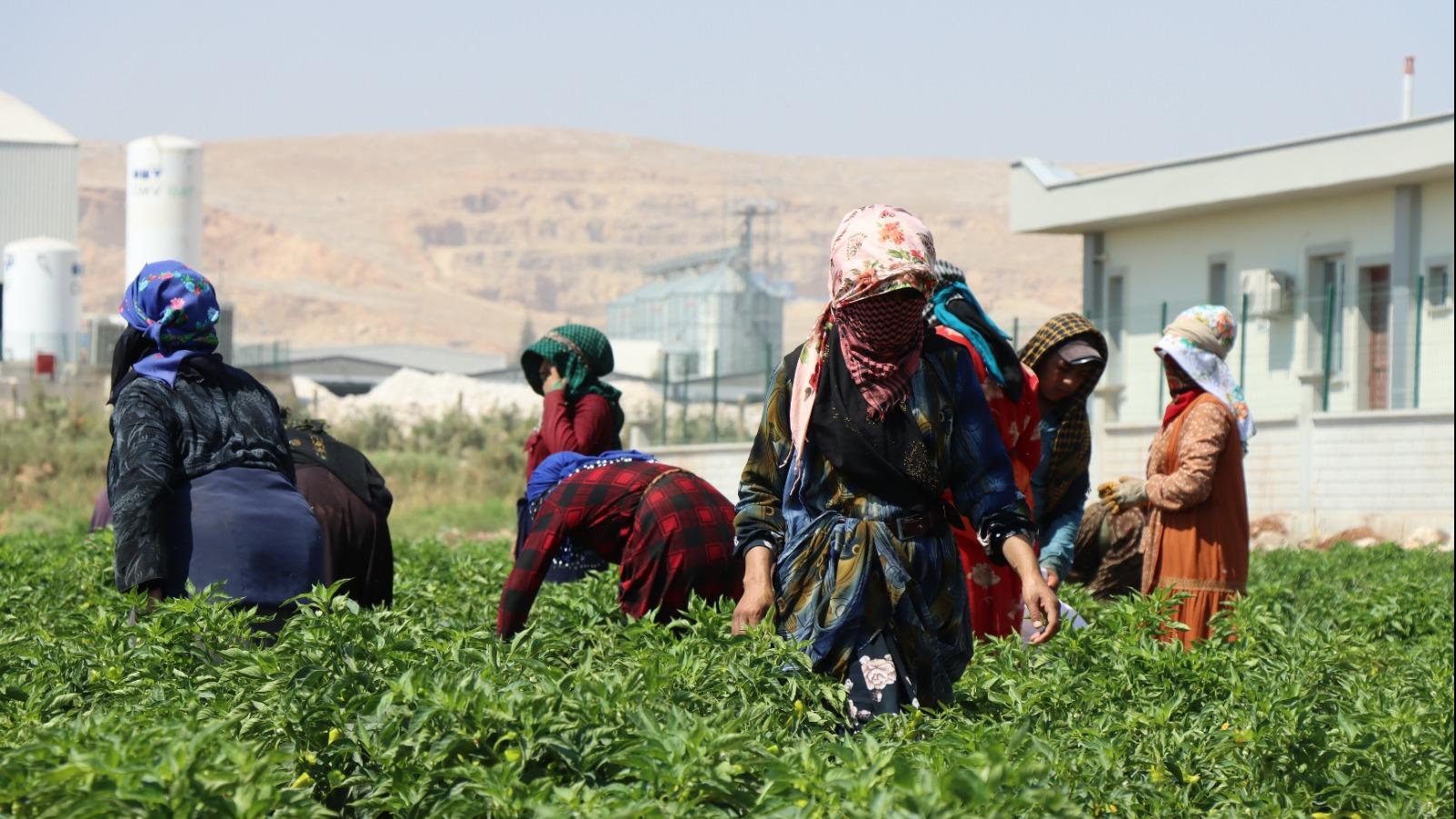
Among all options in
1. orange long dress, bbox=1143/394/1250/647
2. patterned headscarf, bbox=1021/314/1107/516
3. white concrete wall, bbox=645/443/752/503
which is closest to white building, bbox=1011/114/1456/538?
white concrete wall, bbox=645/443/752/503

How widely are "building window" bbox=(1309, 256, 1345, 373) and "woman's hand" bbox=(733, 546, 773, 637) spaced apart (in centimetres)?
1894

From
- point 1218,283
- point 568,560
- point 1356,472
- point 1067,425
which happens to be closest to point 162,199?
point 1218,283

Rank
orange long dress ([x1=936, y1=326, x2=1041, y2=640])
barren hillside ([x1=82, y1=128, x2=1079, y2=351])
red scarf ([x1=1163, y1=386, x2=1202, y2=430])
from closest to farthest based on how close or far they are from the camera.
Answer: orange long dress ([x1=936, y1=326, x2=1041, y2=640]) → red scarf ([x1=1163, y1=386, x2=1202, y2=430]) → barren hillside ([x1=82, y1=128, x2=1079, y2=351])

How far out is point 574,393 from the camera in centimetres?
858

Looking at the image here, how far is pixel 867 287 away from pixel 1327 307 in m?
20.6

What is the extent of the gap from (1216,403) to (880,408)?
3.16 meters

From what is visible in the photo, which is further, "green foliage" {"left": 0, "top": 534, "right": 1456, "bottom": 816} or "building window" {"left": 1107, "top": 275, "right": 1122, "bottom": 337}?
"building window" {"left": 1107, "top": 275, "right": 1122, "bottom": 337}

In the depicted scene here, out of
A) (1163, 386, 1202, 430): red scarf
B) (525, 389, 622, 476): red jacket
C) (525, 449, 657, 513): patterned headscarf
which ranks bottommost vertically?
(525, 449, 657, 513): patterned headscarf

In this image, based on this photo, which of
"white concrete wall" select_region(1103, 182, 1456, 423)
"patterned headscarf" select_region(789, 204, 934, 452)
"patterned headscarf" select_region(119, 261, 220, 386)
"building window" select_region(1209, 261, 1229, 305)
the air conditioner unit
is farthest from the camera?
"building window" select_region(1209, 261, 1229, 305)

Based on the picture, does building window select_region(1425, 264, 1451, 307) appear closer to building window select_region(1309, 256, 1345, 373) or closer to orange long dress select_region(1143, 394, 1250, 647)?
building window select_region(1309, 256, 1345, 373)

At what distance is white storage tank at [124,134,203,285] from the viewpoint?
2066 inches

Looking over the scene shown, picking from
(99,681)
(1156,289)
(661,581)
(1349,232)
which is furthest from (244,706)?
(1156,289)

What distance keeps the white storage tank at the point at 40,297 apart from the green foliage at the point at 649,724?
50.3m

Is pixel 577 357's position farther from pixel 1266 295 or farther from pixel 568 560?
pixel 1266 295
